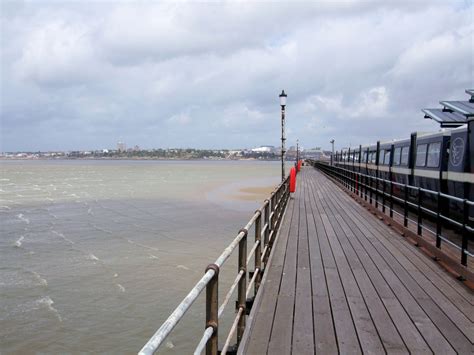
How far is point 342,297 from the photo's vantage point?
5418mm

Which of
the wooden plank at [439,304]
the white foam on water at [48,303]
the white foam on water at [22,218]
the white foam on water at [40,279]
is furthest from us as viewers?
the white foam on water at [22,218]

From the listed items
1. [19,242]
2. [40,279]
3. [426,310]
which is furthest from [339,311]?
[19,242]

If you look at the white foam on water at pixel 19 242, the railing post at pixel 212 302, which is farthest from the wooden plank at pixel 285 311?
the white foam on water at pixel 19 242

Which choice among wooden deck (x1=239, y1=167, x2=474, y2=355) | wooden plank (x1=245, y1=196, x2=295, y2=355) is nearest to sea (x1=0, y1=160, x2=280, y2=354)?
wooden plank (x1=245, y1=196, x2=295, y2=355)

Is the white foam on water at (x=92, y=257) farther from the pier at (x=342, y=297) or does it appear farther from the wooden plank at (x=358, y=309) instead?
the wooden plank at (x=358, y=309)

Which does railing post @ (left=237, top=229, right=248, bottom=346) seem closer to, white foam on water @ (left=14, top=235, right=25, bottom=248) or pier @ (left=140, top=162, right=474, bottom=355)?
pier @ (left=140, top=162, right=474, bottom=355)

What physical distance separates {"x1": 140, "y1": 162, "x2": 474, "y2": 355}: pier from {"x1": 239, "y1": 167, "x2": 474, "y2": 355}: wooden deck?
0.04 feet

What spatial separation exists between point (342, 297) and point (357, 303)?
259 mm

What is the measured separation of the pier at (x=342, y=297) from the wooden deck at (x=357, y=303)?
11 millimetres

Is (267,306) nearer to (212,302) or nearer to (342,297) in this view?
(342,297)

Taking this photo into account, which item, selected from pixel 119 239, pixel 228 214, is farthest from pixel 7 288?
pixel 228 214

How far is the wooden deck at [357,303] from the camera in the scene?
161 inches

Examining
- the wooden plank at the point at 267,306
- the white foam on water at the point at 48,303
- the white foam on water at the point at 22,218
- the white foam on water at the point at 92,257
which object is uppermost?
the wooden plank at the point at 267,306

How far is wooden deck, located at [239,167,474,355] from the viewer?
408 centimetres
